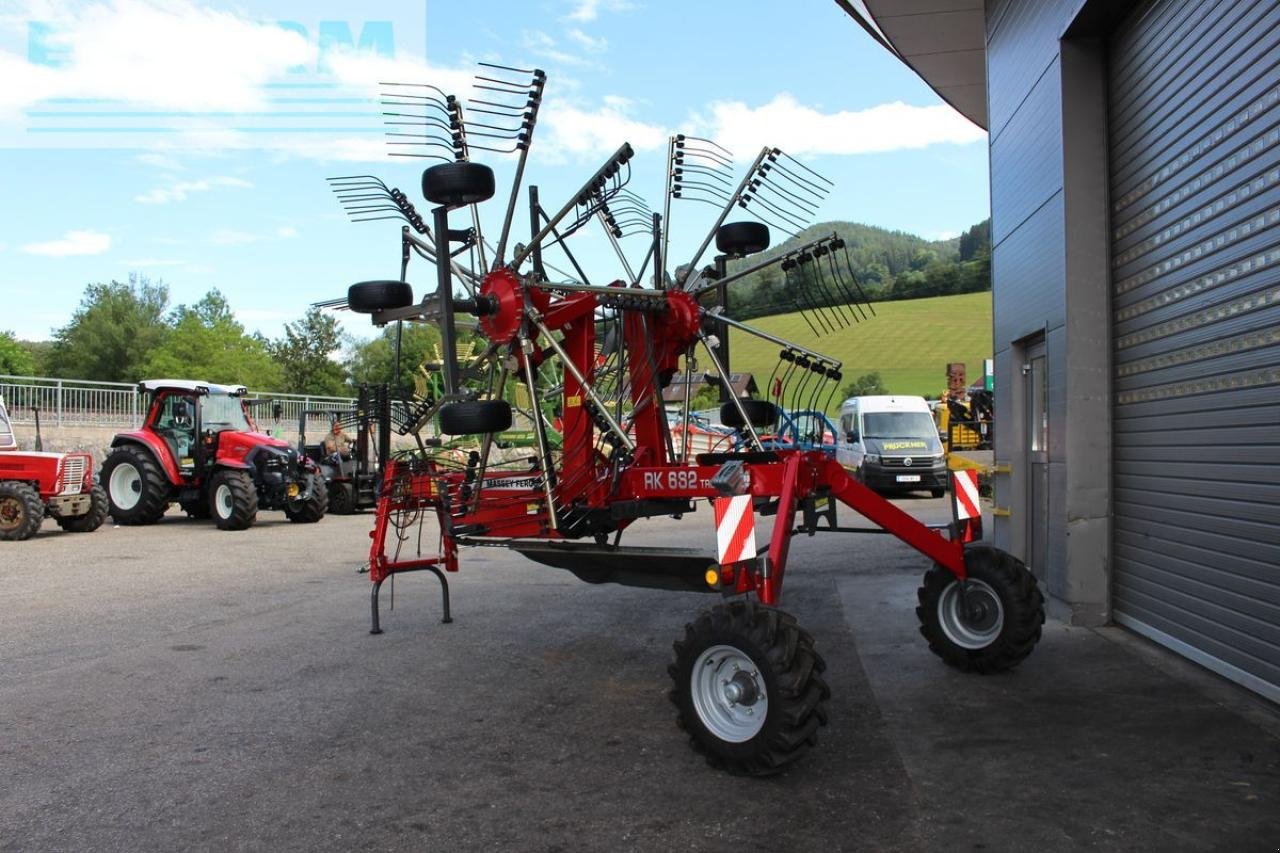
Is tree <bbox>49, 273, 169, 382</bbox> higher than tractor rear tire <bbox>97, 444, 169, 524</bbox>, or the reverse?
tree <bbox>49, 273, 169, 382</bbox>

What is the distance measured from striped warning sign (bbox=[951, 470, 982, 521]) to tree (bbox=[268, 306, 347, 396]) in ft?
190

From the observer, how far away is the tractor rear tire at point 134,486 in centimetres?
1653

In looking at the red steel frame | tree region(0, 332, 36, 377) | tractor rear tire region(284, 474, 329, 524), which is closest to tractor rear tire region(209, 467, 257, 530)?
tractor rear tire region(284, 474, 329, 524)

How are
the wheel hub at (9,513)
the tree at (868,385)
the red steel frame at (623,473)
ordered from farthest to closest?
1. the tree at (868,385)
2. the wheel hub at (9,513)
3. the red steel frame at (623,473)

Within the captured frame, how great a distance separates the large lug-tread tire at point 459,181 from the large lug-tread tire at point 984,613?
3.43 m

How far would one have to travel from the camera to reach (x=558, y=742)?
4.84m

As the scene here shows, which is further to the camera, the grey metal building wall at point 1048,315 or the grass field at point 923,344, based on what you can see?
the grass field at point 923,344

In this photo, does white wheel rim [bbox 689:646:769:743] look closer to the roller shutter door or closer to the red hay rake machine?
the red hay rake machine

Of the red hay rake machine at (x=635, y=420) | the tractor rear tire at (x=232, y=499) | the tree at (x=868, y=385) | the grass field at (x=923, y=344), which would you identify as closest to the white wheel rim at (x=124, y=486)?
the tractor rear tire at (x=232, y=499)

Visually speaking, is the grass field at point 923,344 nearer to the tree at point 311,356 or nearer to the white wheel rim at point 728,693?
the tree at point 311,356

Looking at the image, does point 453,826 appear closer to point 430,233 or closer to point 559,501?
point 559,501

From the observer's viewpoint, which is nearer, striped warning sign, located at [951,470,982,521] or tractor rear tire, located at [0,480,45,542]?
striped warning sign, located at [951,470,982,521]

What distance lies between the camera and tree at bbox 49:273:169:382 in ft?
226

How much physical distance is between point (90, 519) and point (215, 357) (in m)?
52.6
